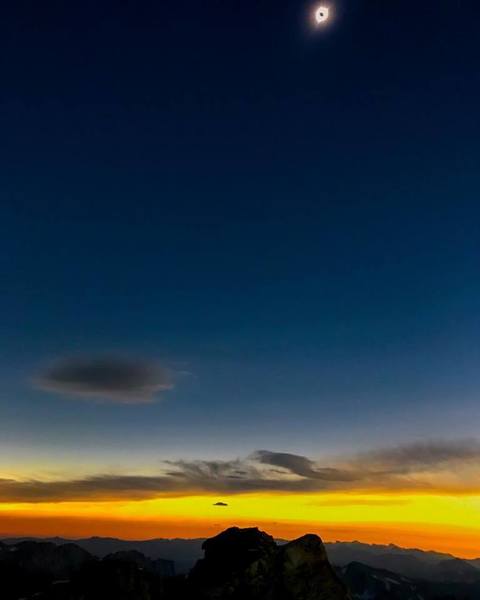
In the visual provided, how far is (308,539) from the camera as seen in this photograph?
172 metres

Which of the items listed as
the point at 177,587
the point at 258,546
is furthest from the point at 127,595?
the point at 258,546

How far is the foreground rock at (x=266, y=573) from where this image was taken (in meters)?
155

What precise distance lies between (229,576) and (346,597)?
3799 centimetres

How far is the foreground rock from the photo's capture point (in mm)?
155375

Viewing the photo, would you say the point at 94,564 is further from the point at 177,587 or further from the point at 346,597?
the point at 346,597

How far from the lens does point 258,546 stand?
169 m

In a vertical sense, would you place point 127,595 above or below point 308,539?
below

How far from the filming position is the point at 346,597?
543 ft

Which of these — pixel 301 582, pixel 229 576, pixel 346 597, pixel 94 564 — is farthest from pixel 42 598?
pixel 346 597

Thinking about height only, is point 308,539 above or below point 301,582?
above

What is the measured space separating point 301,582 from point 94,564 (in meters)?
66.2

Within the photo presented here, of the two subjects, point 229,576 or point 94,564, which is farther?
point 94,564

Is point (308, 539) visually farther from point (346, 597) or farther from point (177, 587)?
point (177, 587)

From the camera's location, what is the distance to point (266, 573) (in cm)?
15950
